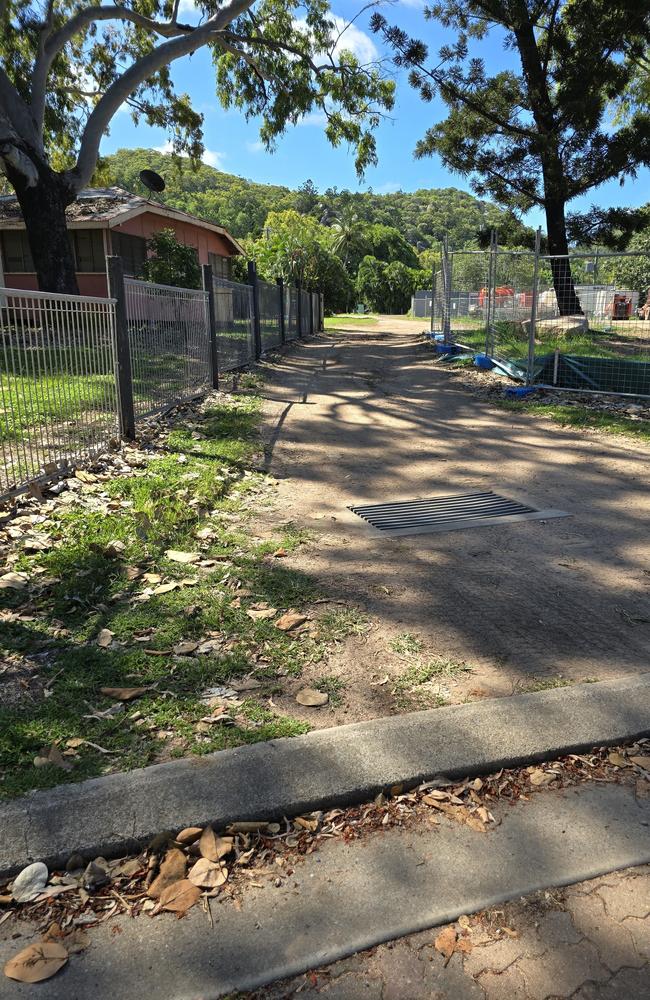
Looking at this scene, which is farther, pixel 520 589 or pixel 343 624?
pixel 520 589

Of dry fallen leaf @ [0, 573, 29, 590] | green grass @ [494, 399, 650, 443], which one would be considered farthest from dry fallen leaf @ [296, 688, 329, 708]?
green grass @ [494, 399, 650, 443]

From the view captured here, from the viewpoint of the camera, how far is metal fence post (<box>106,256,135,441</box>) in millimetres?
6695

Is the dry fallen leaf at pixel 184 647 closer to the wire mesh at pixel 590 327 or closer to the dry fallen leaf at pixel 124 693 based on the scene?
the dry fallen leaf at pixel 124 693

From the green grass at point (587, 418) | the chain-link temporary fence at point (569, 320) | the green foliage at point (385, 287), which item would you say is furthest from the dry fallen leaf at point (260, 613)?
the green foliage at point (385, 287)

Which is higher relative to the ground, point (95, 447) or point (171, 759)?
point (95, 447)

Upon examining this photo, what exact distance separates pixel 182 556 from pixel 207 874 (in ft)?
7.96

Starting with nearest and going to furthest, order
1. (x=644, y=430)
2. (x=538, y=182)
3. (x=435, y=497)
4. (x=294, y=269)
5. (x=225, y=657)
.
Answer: (x=225, y=657)
(x=435, y=497)
(x=644, y=430)
(x=538, y=182)
(x=294, y=269)

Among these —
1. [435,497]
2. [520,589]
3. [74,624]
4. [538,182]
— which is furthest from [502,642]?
[538,182]

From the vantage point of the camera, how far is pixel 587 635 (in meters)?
3.34

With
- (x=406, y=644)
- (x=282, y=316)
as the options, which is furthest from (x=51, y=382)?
(x=282, y=316)

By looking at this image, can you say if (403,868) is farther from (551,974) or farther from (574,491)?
(574,491)

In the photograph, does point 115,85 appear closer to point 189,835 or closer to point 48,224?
point 48,224

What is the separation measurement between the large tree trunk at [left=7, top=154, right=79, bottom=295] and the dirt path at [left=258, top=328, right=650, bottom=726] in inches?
315

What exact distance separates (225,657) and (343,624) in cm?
65
